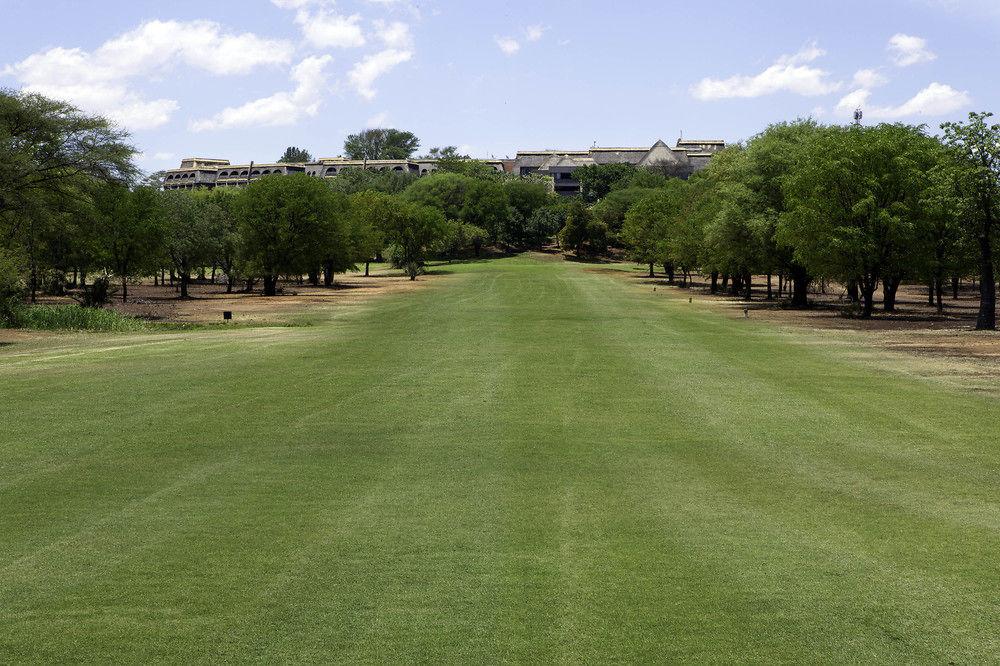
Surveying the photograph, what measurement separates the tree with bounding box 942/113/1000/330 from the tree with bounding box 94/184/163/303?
202ft

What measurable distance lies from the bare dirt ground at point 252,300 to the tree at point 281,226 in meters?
3.26

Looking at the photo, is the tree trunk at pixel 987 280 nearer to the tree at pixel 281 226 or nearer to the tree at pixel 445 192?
the tree at pixel 281 226

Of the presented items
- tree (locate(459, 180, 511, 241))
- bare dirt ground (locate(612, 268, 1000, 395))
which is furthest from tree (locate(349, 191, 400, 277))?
bare dirt ground (locate(612, 268, 1000, 395))

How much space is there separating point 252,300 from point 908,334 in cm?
5789

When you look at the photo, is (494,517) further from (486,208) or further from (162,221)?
(486,208)

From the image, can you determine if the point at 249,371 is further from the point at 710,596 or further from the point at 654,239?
the point at 654,239

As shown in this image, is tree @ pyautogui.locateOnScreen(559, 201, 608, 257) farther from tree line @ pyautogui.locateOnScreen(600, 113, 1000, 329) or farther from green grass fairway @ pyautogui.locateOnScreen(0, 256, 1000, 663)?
green grass fairway @ pyautogui.locateOnScreen(0, 256, 1000, 663)

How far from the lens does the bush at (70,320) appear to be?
50281 millimetres

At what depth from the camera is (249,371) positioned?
28.9 metres

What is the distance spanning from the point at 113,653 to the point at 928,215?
57.4m

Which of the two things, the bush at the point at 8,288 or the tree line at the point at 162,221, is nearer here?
the bush at the point at 8,288

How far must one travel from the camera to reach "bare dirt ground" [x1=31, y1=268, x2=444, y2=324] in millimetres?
64375

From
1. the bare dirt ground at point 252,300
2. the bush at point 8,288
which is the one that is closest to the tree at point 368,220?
the bare dirt ground at point 252,300

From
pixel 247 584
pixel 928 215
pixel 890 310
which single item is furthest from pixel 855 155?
pixel 247 584
